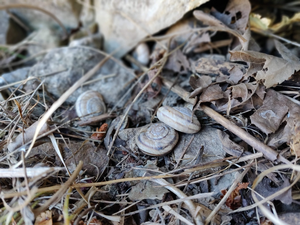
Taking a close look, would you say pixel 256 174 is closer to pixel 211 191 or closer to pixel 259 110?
pixel 211 191

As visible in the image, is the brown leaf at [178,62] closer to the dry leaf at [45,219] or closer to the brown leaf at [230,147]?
→ the brown leaf at [230,147]

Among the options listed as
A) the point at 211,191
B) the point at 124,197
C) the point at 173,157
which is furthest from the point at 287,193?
the point at 124,197

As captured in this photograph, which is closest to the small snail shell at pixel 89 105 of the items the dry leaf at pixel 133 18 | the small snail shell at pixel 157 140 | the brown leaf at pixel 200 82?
the small snail shell at pixel 157 140

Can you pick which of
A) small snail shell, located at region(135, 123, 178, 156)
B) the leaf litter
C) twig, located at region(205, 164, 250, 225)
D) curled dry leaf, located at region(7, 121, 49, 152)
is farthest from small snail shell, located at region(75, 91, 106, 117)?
twig, located at region(205, 164, 250, 225)

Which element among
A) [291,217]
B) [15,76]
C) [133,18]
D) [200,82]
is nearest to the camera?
[291,217]

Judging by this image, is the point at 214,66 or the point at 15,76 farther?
the point at 15,76

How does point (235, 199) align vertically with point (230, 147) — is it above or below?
below

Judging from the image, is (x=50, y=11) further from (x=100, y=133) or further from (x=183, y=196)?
(x=183, y=196)

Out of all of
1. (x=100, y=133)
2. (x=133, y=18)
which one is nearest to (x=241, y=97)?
(x=100, y=133)
